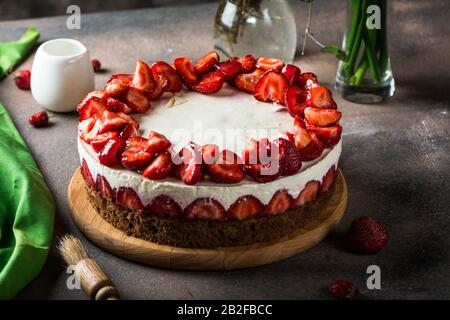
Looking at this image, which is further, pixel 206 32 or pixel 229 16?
A: pixel 206 32

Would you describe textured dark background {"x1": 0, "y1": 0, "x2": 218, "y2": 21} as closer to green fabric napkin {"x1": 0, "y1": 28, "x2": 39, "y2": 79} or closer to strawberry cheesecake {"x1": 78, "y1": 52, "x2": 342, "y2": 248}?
green fabric napkin {"x1": 0, "y1": 28, "x2": 39, "y2": 79}

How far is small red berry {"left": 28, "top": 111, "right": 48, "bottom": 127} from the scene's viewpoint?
352 centimetres

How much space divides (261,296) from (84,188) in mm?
825

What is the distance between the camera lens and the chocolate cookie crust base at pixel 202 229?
2.62 m

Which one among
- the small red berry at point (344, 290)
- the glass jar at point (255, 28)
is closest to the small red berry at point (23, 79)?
the glass jar at point (255, 28)

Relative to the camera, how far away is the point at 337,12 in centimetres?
458

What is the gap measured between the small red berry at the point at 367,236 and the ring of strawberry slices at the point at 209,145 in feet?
0.72

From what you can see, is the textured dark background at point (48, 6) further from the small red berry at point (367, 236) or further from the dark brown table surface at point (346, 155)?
the small red berry at point (367, 236)

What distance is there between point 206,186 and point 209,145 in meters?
0.14

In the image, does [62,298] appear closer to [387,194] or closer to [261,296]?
[261,296]

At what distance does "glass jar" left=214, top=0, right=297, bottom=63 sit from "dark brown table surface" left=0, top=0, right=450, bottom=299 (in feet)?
0.98

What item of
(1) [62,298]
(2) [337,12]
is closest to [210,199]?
Answer: (1) [62,298]
